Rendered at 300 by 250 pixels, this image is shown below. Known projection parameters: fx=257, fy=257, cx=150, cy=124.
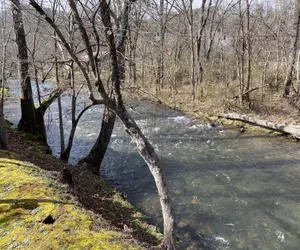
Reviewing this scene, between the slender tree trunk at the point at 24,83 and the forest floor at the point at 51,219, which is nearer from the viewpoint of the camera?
the forest floor at the point at 51,219

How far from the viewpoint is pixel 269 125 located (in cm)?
1137

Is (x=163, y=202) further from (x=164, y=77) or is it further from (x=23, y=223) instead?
(x=164, y=77)

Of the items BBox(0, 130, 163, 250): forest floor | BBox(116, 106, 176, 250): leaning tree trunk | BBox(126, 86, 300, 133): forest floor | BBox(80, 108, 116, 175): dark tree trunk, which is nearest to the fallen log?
BBox(126, 86, 300, 133): forest floor

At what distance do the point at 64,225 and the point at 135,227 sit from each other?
2045 mm

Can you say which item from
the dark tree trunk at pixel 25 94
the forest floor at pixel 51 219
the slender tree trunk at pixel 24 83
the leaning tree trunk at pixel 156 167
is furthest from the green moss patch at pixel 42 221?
the dark tree trunk at pixel 25 94

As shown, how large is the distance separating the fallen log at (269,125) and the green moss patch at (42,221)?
9.34 m

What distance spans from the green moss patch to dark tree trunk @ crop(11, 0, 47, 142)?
478 centimetres

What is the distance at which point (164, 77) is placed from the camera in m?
19.8

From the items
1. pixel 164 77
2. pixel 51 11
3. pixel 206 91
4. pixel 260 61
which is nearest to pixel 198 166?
pixel 51 11

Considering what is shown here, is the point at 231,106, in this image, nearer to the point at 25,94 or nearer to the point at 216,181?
the point at 216,181

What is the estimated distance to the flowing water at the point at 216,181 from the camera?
212 inches

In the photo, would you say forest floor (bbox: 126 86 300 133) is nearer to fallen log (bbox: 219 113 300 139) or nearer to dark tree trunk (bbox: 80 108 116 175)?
fallen log (bbox: 219 113 300 139)

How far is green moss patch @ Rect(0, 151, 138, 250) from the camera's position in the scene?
2988mm

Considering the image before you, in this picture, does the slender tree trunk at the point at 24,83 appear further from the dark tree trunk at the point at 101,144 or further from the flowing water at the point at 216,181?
the dark tree trunk at the point at 101,144
